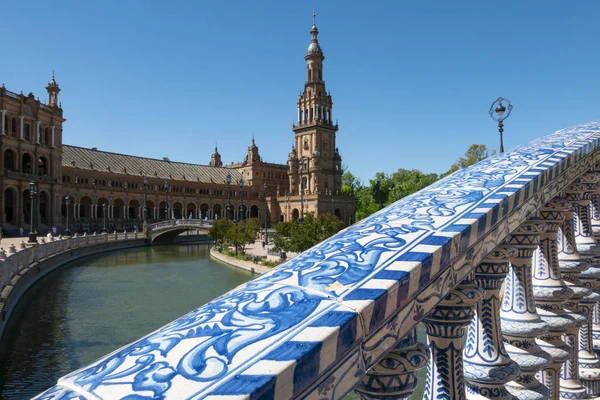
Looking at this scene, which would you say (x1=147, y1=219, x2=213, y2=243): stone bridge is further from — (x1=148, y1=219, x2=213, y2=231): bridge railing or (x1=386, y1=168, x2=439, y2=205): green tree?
(x1=386, y1=168, x2=439, y2=205): green tree

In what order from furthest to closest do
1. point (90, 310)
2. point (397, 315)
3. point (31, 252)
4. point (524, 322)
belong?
point (31, 252)
point (90, 310)
point (524, 322)
point (397, 315)

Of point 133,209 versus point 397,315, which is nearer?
point 397,315

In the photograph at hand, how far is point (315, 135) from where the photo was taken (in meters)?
70.6

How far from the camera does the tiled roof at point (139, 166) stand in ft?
209

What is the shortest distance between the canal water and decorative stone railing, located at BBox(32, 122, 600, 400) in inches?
438

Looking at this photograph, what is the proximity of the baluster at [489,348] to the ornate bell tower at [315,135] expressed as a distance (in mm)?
66353

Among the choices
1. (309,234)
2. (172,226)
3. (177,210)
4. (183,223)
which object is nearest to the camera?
(309,234)

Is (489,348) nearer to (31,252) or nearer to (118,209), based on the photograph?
(31,252)

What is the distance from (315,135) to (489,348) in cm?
6894

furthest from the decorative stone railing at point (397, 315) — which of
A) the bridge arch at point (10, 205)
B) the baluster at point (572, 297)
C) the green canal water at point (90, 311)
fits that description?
the bridge arch at point (10, 205)

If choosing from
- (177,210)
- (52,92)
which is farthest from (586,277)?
(177,210)

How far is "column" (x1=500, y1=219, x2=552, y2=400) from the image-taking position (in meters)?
2.72

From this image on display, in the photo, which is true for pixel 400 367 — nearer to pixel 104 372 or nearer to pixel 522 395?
pixel 104 372

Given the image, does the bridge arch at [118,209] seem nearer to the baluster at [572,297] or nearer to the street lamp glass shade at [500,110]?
the street lamp glass shade at [500,110]
